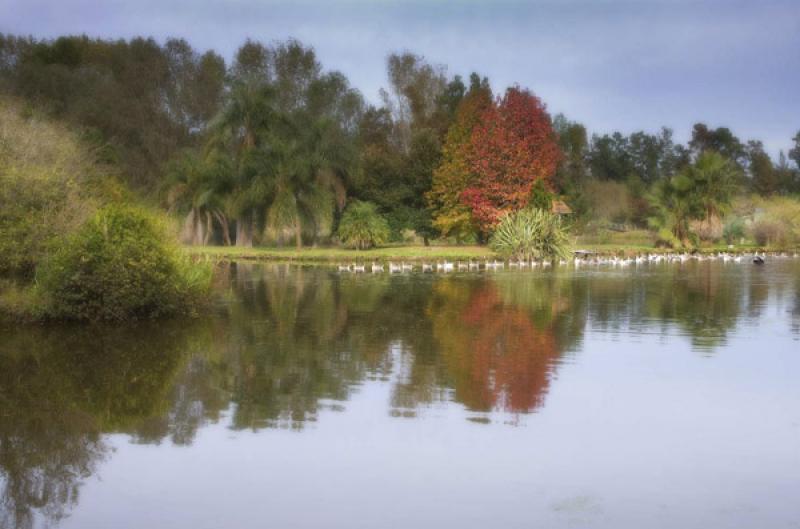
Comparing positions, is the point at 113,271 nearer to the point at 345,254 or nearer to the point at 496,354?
the point at 496,354

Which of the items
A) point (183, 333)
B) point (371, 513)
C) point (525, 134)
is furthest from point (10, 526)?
point (525, 134)

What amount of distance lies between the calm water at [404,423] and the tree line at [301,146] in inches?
883

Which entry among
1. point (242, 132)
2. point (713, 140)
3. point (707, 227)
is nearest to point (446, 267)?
point (242, 132)

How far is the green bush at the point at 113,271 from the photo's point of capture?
626 inches

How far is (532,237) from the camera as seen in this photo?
117ft

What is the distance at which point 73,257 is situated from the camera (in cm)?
1586

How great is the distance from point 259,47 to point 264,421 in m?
54.9

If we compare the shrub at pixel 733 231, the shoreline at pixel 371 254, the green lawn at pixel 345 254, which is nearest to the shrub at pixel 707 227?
the shoreline at pixel 371 254

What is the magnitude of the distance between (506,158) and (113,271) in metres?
27.7

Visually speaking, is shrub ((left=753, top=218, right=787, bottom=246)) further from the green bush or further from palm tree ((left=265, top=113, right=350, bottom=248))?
the green bush

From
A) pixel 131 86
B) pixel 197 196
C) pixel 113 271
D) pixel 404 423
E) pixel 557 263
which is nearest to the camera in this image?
pixel 404 423

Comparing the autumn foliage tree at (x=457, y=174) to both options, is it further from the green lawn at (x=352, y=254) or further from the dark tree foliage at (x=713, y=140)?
the dark tree foliage at (x=713, y=140)

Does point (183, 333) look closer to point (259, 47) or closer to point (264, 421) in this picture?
point (264, 421)

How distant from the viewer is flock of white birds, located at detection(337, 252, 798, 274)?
104 ft
